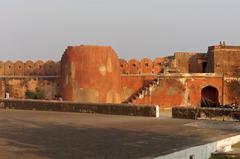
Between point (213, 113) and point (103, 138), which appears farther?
point (213, 113)

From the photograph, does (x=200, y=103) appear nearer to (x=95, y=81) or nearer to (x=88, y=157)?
(x=95, y=81)

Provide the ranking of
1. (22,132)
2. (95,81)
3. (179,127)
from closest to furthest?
(22,132), (179,127), (95,81)

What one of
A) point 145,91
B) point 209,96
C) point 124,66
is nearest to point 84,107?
point 145,91

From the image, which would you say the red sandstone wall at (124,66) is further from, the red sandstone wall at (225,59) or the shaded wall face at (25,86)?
the red sandstone wall at (225,59)

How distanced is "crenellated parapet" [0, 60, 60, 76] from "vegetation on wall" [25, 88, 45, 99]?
1.26 m

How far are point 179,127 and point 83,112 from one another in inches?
211

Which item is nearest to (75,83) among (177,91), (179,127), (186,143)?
(177,91)

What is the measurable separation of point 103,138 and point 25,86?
21178mm

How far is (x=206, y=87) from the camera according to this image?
27516mm

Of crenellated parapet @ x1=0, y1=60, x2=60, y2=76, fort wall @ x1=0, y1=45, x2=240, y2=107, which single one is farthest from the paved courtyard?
crenellated parapet @ x1=0, y1=60, x2=60, y2=76

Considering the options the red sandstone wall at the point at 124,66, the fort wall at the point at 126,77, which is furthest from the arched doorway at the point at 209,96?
the red sandstone wall at the point at 124,66

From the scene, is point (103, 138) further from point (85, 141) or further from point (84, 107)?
point (84, 107)

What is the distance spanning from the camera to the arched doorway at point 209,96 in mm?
27312

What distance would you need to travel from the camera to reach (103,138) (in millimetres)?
8711
